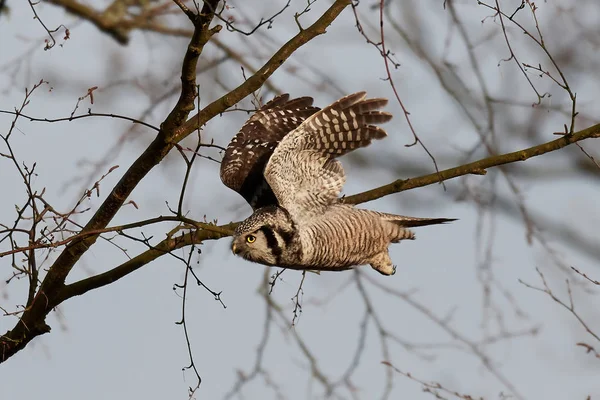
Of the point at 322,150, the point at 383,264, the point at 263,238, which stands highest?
the point at 322,150

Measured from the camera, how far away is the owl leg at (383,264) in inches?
237

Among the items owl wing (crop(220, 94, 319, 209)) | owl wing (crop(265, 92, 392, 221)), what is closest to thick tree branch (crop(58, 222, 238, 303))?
owl wing (crop(265, 92, 392, 221))

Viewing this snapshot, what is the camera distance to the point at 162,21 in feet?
27.6

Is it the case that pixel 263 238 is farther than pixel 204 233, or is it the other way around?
pixel 263 238

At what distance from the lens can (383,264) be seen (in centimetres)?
606

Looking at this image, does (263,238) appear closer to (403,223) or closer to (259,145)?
(259,145)

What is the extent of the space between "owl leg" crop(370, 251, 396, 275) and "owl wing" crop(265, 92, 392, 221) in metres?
0.65

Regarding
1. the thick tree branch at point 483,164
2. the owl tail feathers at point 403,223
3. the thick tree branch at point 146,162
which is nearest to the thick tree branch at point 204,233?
the thick tree branch at point 483,164

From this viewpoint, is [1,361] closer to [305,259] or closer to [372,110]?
[305,259]

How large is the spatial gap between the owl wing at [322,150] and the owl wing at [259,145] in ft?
0.74

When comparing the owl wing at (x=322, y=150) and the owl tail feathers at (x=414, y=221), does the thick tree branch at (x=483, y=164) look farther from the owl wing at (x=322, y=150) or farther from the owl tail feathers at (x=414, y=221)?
the owl tail feathers at (x=414, y=221)

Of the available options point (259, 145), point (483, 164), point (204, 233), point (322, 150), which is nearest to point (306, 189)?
point (322, 150)

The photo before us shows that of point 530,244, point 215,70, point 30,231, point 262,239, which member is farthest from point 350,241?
point 215,70

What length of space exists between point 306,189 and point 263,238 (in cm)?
53
